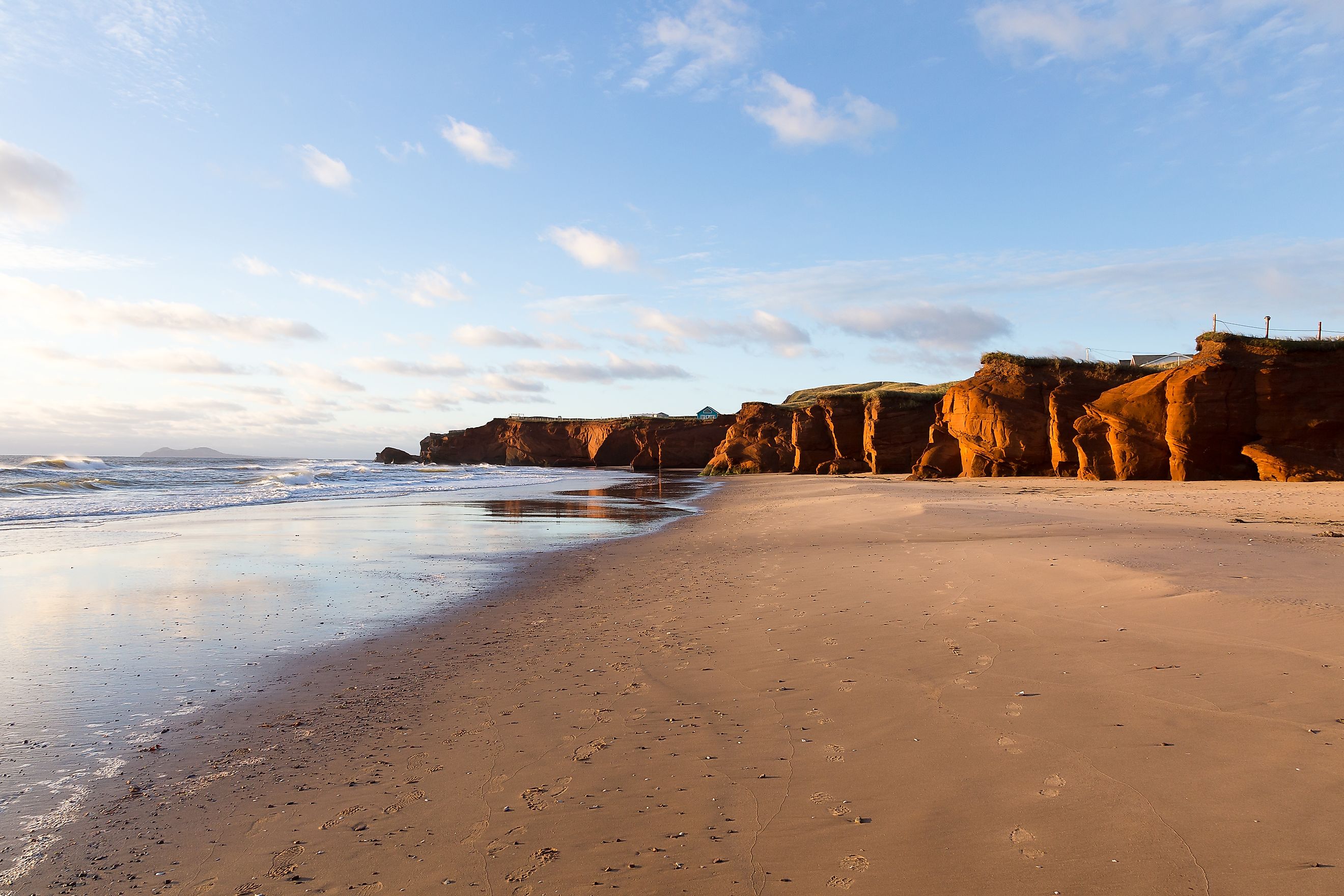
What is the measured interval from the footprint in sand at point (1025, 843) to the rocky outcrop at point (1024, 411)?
2614 cm

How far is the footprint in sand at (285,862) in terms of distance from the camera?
3205 millimetres

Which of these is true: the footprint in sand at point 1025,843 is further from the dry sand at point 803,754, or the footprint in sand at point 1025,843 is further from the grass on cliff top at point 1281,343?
the grass on cliff top at point 1281,343

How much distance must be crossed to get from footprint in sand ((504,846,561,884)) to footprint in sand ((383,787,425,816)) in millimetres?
911

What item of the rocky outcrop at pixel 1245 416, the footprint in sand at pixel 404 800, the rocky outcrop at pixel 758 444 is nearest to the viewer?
the footprint in sand at pixel 404 800

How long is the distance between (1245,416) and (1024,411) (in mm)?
7976

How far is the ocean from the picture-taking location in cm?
471

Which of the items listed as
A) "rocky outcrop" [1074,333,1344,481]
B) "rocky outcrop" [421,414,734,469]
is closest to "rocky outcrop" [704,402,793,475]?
"rocky outcrop" [421,414,734,469]

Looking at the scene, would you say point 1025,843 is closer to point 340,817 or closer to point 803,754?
point 803,754

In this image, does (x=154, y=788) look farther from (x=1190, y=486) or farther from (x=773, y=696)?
(x=1190, y=486)

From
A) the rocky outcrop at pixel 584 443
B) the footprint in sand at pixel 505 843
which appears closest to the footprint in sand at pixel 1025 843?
the footprint in sand at pixel 505 843

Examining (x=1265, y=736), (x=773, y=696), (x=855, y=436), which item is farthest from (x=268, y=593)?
(x=855, y=436)

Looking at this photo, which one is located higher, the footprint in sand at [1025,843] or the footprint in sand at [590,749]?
the footprint in sand at [1025,843]

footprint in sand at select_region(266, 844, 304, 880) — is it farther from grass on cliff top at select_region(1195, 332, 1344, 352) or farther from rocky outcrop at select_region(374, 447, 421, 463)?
rocky outcrop at select_region(374, 447, 421, 463)

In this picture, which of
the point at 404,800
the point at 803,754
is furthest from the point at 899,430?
the point at 404,800
